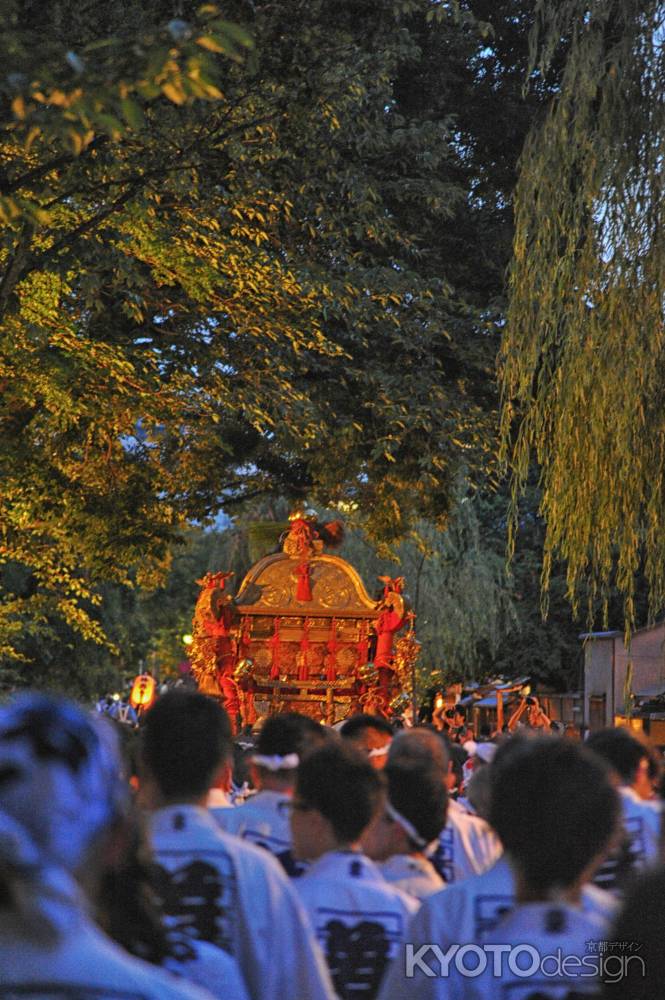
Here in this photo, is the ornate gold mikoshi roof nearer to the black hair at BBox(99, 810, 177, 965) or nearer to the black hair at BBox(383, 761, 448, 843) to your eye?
the black hair at BBox(383, 761, 448, 843)

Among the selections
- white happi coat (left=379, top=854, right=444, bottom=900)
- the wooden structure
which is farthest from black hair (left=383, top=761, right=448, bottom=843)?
the wooden structure

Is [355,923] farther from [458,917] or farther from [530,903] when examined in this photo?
[530,903]

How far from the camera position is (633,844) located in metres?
5.21

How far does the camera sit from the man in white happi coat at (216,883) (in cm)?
348

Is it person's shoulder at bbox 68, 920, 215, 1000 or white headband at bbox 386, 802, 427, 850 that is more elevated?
white headband at bbox 386, 802, 427, 850

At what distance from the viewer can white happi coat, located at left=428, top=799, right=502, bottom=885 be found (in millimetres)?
5332

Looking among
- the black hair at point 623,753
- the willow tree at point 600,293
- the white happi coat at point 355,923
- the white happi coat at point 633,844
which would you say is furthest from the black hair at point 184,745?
the willow tree at point 600,293

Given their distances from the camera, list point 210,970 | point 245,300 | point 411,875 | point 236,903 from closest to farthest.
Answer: point 210,970 → point 236,903 → point 411,875 → point 245,300

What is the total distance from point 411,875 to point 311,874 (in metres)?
0.57

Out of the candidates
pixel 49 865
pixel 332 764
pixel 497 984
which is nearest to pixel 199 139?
pixel 332 764

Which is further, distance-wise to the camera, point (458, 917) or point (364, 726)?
point (364, 726)

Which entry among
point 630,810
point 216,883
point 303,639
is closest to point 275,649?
point 303,639

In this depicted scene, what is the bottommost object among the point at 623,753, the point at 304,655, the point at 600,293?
the point at 623,753

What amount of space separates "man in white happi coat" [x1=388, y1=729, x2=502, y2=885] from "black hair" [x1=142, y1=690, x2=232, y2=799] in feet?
3.35
